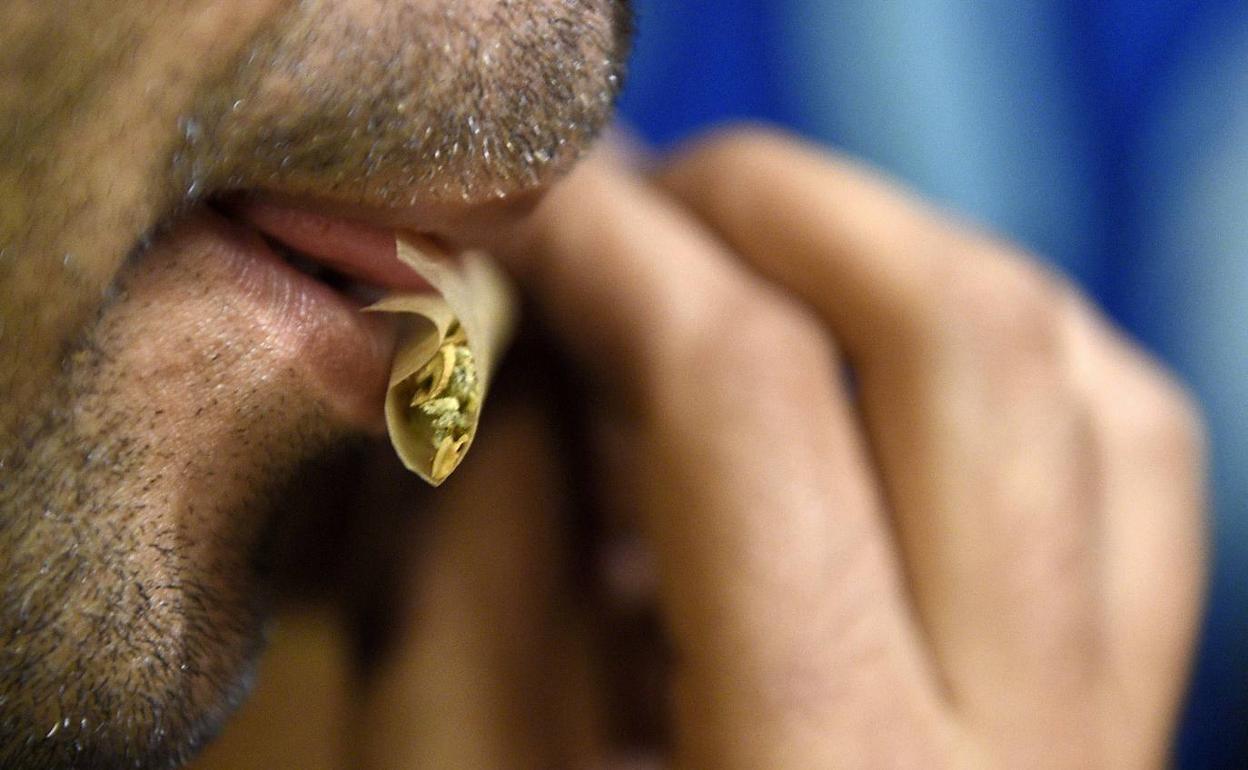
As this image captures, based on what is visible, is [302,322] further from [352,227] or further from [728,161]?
[728,161]

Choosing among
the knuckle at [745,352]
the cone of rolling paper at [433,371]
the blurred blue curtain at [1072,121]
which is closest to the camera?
the cone of rolling paper at [433,371]

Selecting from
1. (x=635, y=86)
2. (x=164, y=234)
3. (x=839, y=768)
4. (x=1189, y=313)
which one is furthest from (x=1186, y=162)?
(x=164, y=234)

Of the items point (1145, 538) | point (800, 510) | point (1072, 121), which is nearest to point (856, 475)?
point (800, 510)

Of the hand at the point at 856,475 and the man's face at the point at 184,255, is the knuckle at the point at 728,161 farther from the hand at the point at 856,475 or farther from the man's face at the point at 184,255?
the man's face at the point at 184,255

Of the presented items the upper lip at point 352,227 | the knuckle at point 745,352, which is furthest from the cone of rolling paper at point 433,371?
the knuckle at point 745,352

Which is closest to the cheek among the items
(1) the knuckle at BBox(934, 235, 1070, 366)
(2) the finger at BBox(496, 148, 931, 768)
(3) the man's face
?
(3) the man's face

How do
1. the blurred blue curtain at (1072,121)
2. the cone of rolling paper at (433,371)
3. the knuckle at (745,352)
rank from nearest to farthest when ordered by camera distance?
the cone of rolling paper at (433,371), the knuckle at (745,352), the blurred blue curtain at (1072,121)

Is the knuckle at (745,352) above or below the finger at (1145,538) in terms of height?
above

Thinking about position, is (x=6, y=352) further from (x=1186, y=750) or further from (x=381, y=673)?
(x=1186, y=750)
